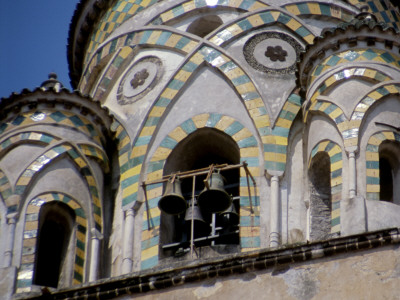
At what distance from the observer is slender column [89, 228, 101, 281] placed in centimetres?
2131

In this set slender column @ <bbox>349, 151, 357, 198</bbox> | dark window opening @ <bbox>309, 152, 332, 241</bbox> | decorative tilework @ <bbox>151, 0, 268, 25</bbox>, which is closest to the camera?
slender column @ <bbox>349, 151, 357, 198</bbox>

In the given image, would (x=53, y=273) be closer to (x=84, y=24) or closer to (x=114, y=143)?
(x=114, y=143)

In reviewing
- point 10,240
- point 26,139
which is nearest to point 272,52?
point 26,139

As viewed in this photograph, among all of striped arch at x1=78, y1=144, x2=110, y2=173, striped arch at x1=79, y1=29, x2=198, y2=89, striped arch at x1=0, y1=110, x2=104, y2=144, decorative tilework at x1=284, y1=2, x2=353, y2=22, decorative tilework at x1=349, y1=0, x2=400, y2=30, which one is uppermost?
decorative tilework at x1=349, y1=0, x2=400, y2=30

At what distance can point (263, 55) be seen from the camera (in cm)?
2317

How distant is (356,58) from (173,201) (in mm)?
2662

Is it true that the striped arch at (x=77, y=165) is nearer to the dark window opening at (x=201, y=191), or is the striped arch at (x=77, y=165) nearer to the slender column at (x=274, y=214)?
the dark window opening at (x=201, y=191)

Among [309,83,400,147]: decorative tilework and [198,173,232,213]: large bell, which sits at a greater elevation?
[309,83,400,147]: decorative tilework

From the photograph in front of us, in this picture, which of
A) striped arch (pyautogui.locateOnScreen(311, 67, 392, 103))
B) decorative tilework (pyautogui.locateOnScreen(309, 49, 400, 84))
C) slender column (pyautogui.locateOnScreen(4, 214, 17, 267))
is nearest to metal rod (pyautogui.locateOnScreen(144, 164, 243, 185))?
striped arch (pyautogui.locateOnScreen(311, 67, 392, 103))

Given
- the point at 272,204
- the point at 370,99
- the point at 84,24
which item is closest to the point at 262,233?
the point at 272,204

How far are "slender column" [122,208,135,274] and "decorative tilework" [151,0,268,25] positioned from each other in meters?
3.06

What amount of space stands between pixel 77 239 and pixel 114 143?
1740mm

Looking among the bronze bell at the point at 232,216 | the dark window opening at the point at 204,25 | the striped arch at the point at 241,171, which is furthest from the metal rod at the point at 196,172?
the dark window opening at the point at 204,25

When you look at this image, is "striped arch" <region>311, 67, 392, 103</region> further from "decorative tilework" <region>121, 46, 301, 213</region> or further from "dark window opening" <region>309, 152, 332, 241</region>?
"dark window opening" <region>309, 152, 332, 241</region>
